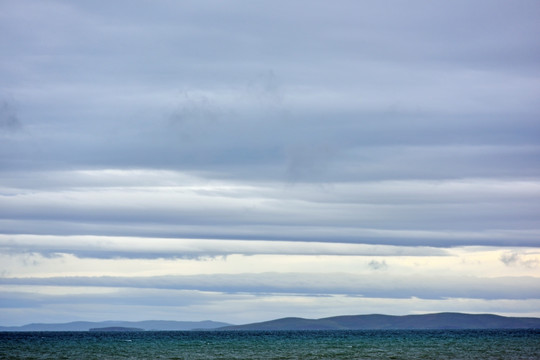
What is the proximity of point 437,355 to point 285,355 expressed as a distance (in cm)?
2727

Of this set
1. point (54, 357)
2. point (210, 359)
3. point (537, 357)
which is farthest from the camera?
point (54, 357)

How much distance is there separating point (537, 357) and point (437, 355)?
64.9 ft

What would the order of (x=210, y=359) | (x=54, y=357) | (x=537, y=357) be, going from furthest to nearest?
(x=54, y=357), (x=210, y=359), (x=537, y=357)

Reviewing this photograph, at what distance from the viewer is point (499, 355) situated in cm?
14100

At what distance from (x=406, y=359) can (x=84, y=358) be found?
186 ft

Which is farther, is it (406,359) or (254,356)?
(254,356)

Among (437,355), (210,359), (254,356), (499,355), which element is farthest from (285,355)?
(499,355)

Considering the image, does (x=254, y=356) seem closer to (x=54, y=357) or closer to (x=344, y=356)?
(x=344, y=356)

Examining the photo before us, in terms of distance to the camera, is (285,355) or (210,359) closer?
(210,359)

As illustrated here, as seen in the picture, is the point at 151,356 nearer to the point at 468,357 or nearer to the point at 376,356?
the point at 376,356

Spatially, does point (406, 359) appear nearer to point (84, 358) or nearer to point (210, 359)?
point (210, 359)

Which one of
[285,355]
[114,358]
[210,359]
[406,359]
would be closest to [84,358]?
[114,358]

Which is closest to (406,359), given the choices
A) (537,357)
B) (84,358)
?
(537,357)

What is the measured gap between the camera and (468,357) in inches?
5408
